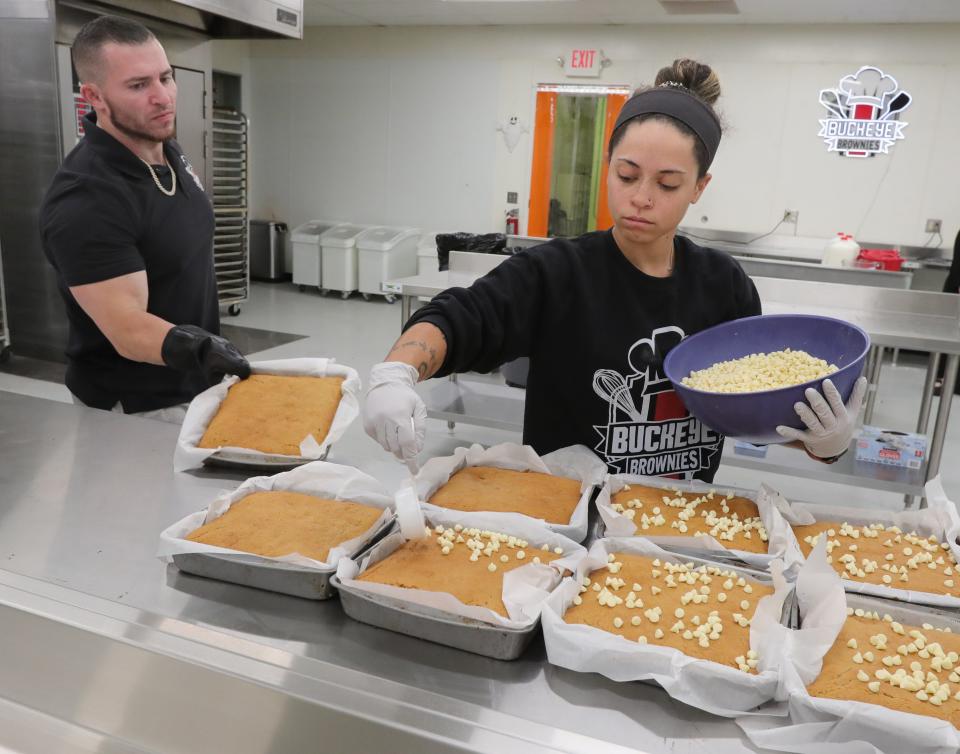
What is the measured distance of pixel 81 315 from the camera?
1.96m

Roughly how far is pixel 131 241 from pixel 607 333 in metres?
1.19

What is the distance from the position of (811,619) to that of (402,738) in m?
0.52

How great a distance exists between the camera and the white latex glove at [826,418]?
1234 mm

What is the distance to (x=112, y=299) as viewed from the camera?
1.78 meters

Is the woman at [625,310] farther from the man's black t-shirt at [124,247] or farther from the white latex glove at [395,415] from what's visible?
the man's black t-shirt at [124,247]

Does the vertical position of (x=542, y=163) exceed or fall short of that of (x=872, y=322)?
it exceeds it

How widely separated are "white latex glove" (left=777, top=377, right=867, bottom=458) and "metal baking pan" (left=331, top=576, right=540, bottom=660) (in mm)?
616

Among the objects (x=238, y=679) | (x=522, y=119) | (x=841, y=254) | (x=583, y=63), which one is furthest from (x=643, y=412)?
(x=522, y=119)

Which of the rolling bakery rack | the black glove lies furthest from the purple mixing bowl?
the rolling bakery rack

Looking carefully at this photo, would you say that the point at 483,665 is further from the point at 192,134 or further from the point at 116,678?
the point at 192,134

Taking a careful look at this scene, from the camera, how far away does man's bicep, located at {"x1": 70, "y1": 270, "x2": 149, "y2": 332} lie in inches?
69.9

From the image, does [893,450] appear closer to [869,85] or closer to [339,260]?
[869,85]

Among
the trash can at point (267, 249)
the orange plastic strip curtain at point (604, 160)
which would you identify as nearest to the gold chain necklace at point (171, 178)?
the orange plastic strip curtain at point (604, 160)

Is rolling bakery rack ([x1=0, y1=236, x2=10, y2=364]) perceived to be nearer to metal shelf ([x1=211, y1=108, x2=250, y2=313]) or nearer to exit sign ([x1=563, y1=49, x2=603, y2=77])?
metal shelf ([x1=211, y1=108, x2=250, y2=313])
